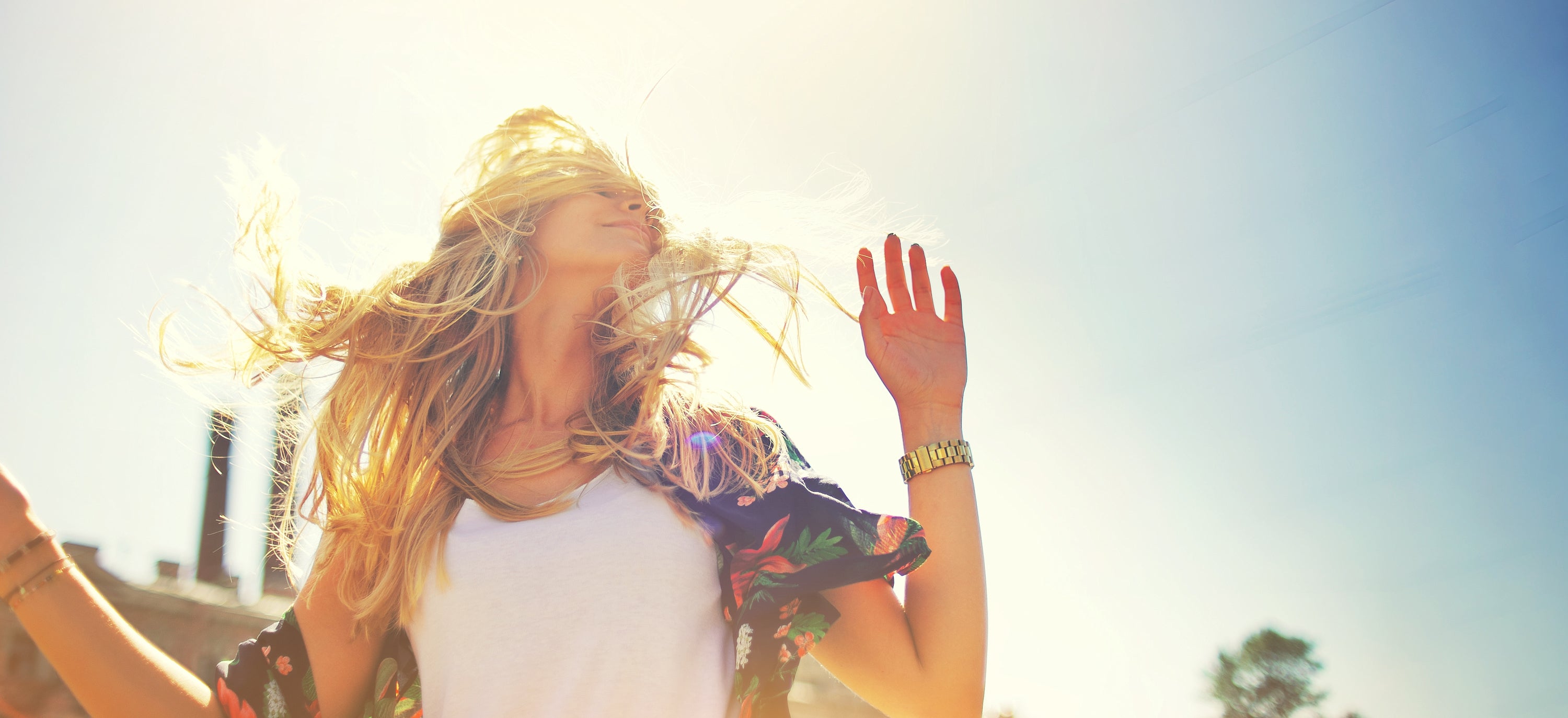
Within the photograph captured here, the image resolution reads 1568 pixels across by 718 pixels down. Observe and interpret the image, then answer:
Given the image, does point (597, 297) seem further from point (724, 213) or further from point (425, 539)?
point (425, 539)

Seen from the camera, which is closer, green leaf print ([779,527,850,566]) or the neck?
green leaf print ([779,527,850,566])

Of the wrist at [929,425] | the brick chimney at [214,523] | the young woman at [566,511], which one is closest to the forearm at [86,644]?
the young woman at [566,511]

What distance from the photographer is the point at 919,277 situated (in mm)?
1985

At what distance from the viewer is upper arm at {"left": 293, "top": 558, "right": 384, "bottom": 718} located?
1938 millimetres

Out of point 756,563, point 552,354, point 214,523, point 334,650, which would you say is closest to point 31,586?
point 334,650

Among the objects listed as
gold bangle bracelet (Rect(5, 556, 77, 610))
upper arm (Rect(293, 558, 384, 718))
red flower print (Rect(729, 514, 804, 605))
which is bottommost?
gold bangle bracelet (Rect(5, 556, 77, 610))

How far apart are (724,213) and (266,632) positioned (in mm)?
1630

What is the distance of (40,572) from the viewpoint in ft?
5.51

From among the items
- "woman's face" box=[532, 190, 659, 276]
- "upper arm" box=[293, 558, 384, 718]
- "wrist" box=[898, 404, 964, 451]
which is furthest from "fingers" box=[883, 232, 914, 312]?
"upper arm" box=[293, 558, 384, 718]

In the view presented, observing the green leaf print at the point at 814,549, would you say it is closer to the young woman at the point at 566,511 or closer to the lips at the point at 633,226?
the young woman at the point at 566,511

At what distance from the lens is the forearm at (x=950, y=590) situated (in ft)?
5.29

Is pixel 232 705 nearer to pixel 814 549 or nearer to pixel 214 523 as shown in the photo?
pixel 814 549

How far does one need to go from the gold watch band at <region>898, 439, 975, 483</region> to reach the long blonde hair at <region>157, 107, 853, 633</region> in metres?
0.32

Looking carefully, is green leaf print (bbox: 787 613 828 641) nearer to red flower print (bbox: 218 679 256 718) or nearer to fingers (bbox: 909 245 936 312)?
fingers (bbox: 909 245 936 312)
